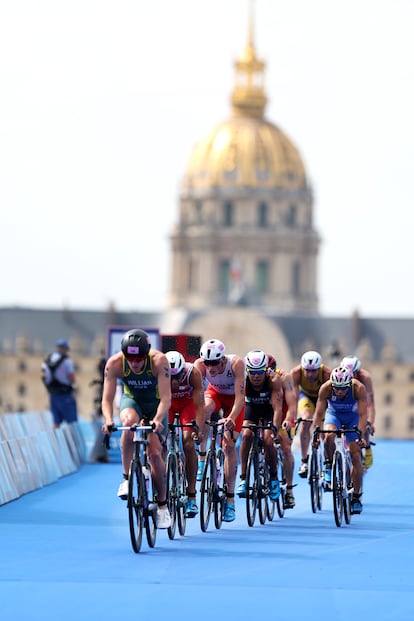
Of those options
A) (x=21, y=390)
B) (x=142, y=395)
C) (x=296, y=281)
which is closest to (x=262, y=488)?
(x=142, y=395)

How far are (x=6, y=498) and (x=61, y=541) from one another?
5.16 m

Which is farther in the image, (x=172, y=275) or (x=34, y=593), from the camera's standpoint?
(x=172, y=275)

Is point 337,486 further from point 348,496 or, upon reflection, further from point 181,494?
point 181,494

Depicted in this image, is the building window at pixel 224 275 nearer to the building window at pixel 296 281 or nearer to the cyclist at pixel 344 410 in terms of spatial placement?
the building window at pixel 296 281

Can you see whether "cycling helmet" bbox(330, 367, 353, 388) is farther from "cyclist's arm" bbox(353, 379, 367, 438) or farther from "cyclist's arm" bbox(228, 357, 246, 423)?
"cyclist's arm" bbox(228, 357, 246, 423)

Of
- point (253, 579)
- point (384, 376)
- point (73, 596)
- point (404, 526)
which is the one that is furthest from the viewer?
point (384, 376)

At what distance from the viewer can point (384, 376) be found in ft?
597

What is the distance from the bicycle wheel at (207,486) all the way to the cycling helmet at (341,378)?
6.39 ft

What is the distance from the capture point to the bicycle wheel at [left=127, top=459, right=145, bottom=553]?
1688 cm

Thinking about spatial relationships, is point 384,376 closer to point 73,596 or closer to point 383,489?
point 383,489

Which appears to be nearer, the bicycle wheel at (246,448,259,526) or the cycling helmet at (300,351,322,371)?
the bicycle wheel at (246,448,259,526)

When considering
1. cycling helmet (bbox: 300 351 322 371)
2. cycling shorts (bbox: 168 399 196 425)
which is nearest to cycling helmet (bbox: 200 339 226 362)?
cycling shorts (bbox: 168 399 196 425)

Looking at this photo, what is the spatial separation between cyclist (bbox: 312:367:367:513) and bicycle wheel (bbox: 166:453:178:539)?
105 inches

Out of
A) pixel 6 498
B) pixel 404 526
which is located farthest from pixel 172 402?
pixel 6 498
